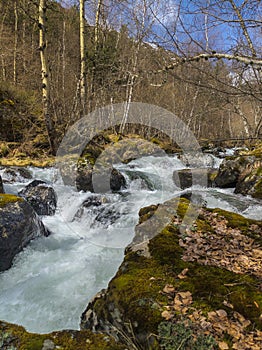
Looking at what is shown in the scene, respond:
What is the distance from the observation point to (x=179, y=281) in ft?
8.62

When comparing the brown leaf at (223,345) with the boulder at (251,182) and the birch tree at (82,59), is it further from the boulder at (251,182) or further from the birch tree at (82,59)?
the birch tree at (82,59)

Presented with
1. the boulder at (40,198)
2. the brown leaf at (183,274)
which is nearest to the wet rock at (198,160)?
the boulder at (40,198)

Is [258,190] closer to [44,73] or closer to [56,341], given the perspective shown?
[56,341]

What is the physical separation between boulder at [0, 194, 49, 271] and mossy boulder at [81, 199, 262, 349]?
2.63 meters

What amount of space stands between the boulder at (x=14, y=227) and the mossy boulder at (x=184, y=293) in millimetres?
2633

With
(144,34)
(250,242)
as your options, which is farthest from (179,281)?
(144,34)

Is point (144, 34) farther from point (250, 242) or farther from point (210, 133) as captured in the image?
point (210, 133)

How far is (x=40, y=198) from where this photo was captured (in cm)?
774

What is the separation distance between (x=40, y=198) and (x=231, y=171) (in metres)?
7.73

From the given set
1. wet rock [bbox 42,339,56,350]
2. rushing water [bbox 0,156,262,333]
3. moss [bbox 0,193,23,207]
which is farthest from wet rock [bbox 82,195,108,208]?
wet rock [bbox 42,339,56,350]

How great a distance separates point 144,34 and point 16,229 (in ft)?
14.2

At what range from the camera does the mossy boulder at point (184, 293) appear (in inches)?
78.0

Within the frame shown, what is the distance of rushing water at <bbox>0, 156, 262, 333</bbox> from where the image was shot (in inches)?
145

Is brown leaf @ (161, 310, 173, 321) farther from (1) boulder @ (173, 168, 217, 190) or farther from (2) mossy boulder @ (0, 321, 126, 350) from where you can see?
(1) boulder @ (173, 168, 217, 190)
